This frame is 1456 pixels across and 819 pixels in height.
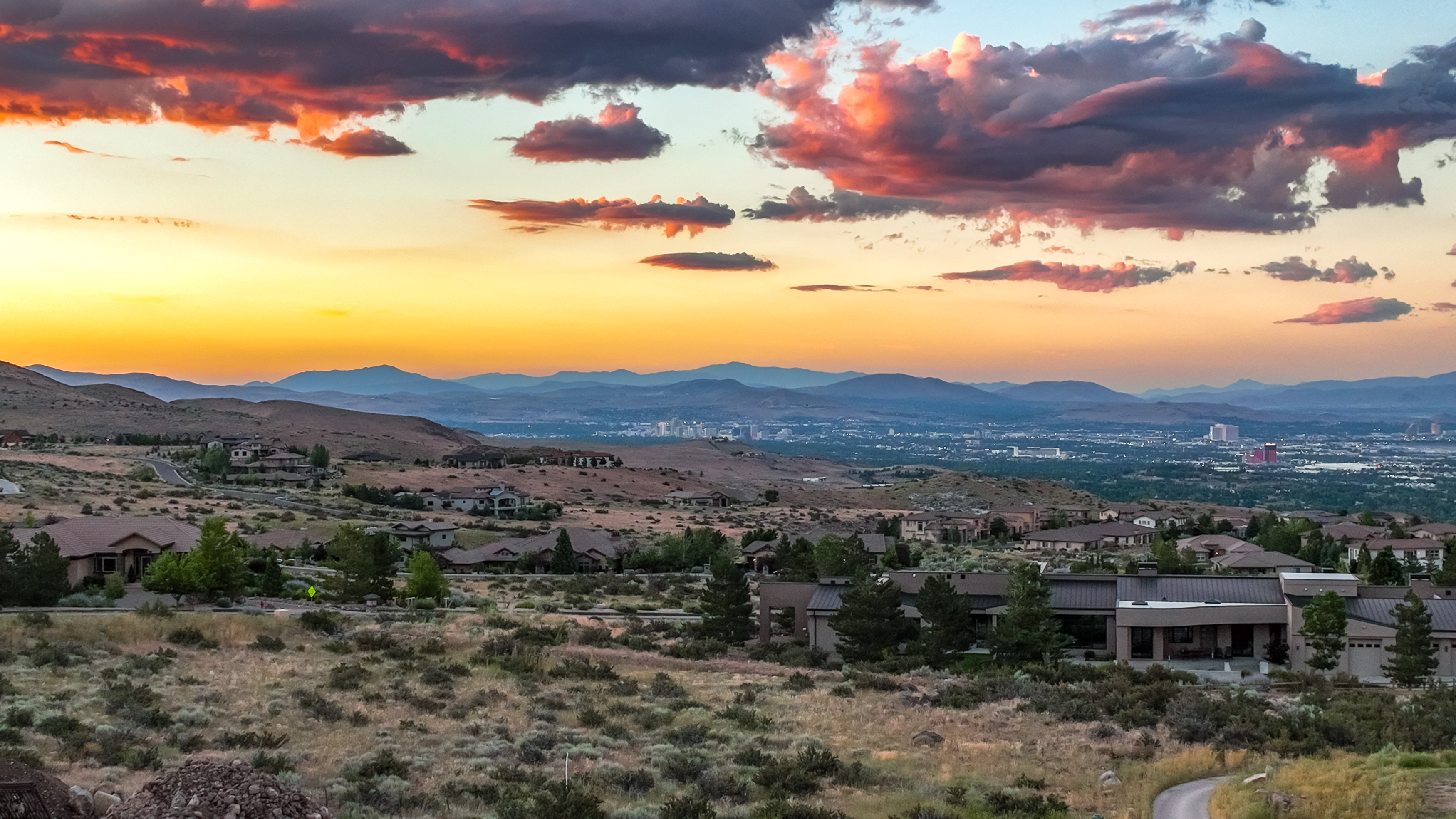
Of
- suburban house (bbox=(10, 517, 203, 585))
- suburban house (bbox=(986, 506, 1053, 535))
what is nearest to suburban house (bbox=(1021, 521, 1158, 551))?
suburban house (bbox=(986, 506, 1053, 535))

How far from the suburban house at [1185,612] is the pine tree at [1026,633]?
10.7 feet

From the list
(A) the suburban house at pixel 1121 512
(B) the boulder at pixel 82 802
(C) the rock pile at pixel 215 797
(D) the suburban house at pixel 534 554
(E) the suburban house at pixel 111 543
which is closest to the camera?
(C) the rock pile at pixel 215 797

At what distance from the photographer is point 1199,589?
51.7 metres

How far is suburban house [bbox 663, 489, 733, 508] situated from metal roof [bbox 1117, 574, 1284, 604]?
7933 centimetres

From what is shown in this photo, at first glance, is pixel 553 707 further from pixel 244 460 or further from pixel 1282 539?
pixel 244 460

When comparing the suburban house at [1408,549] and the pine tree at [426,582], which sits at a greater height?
the pine tree at [426,582]

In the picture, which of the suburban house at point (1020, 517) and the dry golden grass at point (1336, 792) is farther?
the suburban house at point (1020, 517)

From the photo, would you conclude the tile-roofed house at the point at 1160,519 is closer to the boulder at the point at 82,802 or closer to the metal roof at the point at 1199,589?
the metal roof at the point at 1199,589

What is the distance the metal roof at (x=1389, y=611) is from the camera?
45.3 metres

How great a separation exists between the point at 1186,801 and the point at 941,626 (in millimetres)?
22244

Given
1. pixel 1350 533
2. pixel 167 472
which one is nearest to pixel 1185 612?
pixel 1350 533

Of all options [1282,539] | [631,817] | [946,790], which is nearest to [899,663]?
[946,790]

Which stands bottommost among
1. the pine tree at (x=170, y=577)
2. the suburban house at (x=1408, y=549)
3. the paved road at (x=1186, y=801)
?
the suburban house at (x=1408, y=549)

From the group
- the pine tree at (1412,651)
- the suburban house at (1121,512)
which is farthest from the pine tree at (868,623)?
the suburban house at (1121,512)
